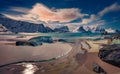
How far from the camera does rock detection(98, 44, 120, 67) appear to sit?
6379 mm

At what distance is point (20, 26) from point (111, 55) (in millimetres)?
4445

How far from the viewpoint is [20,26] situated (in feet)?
26.1

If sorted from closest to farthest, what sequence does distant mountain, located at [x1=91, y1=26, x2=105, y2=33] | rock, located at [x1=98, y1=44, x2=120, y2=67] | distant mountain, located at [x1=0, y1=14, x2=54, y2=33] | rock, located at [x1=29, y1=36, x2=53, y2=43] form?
1. rock, located at [x1=98, y1=44, x2=120, y2=67]
2. distant mountain, located at [x1=0, y1=14, x2=54, y2=33]
3. rock, located at [x1=29, y1=36, x2=53, y2=43]
4. distant mountain, located at [x1=91, y1=26, x2=105, y2=33]

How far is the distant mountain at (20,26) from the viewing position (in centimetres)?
784

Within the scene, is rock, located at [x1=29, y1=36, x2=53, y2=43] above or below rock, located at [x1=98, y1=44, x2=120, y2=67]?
above

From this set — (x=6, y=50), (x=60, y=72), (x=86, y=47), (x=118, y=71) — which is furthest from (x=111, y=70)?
(x=6, y=50)

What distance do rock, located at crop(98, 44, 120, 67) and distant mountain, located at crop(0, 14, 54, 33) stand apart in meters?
3.20

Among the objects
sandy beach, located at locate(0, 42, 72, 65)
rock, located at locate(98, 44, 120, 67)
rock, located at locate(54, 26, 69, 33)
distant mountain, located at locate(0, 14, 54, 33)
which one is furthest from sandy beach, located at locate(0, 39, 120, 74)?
distant mountain, located at locate(0, 14, 54, 33)

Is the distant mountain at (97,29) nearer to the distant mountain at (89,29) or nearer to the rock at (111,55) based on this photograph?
the distant mountain at (89,29)

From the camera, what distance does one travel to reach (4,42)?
7930mm

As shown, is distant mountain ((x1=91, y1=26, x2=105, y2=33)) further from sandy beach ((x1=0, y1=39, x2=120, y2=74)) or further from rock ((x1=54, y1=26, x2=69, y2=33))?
rock ((x1=54, y1=26, x2=69, y2=33))

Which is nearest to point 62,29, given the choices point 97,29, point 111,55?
point 97,29

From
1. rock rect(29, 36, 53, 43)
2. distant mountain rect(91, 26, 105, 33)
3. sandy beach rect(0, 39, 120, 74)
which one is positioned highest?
distant mountain rect(91, 26, 105, 33)

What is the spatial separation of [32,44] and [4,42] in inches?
53.6
